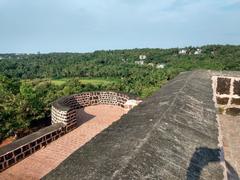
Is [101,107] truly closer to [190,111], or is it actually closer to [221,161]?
[190,111]

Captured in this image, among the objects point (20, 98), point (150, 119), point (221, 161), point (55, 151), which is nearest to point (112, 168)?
point (221, 161)

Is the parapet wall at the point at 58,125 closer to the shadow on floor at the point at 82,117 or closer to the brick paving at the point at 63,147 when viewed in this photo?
the brick paving at the point at 63,147

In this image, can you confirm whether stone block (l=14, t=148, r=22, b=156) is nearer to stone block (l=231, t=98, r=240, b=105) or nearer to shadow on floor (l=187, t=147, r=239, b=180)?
shadow on floor (l=187, t=147, r=239, b=180)

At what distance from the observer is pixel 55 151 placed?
7180 millimetres

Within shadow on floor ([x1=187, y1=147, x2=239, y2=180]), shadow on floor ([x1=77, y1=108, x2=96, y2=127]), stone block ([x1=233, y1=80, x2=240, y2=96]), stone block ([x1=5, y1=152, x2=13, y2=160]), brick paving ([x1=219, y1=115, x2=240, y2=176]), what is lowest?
brick paving ([x1=219, y1=115, x2=240, y2=176])

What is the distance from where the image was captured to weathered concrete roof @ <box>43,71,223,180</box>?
277 centimetres

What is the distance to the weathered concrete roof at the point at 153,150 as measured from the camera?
2.77 metres

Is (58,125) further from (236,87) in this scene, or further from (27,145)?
(236,87)

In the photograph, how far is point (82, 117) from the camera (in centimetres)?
970

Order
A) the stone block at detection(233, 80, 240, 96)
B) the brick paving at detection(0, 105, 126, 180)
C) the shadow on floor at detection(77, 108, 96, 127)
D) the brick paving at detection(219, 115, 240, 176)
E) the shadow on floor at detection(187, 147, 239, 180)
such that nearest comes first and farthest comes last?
the shadow on floor at detection(187, 147, 239, 180) < the brick paving at detection(0, 105, 126, 180) < the brick paving at detection(219, 115, 240, 176) < the shadow on floor at detection(77, 108, 96, 127) < the stone block at detection(233, 80, 240, 96)

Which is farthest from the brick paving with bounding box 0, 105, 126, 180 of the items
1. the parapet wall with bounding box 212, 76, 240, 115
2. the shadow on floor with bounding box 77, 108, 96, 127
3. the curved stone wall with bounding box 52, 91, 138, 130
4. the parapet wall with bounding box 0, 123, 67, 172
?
the parapet wall with bounding box 212, 76, 240, 115

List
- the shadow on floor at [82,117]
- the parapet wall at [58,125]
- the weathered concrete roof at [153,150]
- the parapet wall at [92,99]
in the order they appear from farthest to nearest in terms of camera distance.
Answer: the parapet wall at [92,99] < the shadow on floor at [82,117] < the parapet wall at [58,125] < the weathered concrete roof at [153,150]

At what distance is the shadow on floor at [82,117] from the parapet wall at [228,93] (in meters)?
4.04

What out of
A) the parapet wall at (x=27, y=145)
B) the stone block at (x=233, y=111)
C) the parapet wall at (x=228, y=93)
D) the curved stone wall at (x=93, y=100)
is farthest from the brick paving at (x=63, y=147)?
the stone block at (x=233, y=111)
